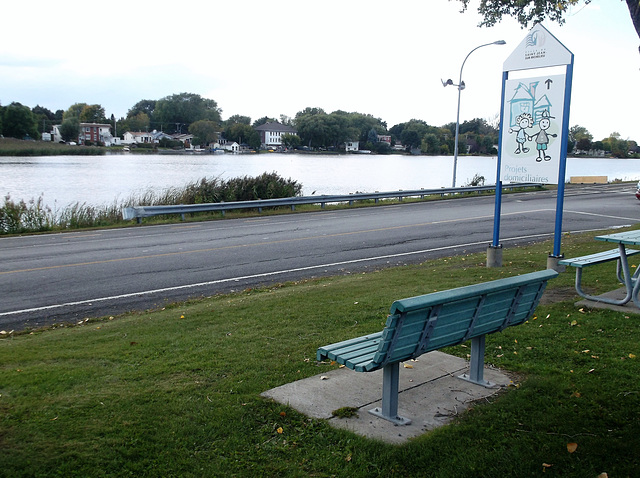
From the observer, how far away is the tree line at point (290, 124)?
98.1 m

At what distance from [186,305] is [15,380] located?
408cm

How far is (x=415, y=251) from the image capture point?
569 inches

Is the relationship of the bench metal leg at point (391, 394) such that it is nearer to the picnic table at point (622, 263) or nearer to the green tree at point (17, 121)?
the picnic table at point (622, 263)

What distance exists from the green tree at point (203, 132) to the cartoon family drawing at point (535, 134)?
134 metres

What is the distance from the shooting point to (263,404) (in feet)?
15.2

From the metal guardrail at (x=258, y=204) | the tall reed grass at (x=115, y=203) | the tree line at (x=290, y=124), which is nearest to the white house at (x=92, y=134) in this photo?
the tree line at (x=290, y=124)

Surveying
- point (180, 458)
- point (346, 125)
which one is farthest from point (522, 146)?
point (346, 125)

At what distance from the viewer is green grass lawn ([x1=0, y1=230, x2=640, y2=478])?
146 inches

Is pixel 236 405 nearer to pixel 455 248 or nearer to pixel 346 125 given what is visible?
pixel 455 248

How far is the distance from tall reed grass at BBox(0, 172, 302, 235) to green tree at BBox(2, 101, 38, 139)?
8040cm

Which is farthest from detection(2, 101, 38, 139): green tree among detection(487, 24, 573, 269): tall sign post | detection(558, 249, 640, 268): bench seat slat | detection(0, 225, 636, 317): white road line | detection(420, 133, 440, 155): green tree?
detection(558, 249, 640, 268): bench seat slat

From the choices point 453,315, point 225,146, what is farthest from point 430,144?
point 453,315

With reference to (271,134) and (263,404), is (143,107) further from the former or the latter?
(263,404)

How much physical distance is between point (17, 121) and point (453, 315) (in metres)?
108
